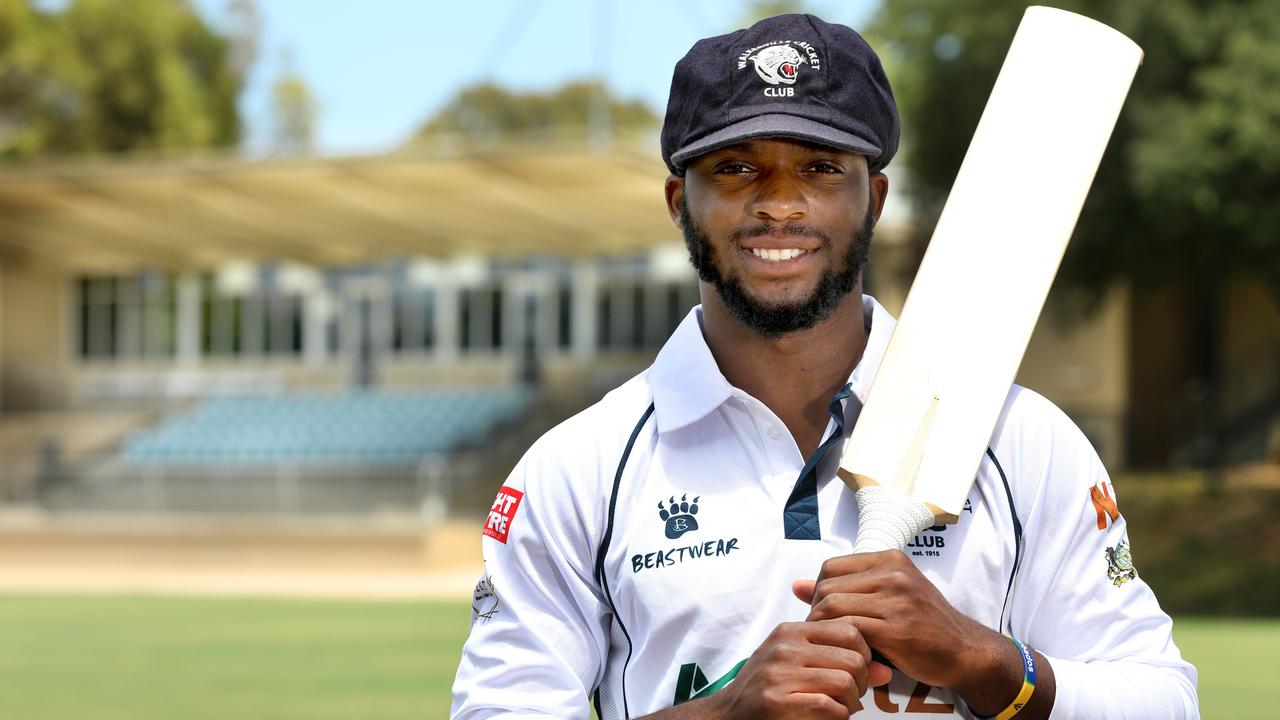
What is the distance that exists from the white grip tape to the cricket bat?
16 cm

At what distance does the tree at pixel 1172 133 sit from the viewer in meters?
19.1

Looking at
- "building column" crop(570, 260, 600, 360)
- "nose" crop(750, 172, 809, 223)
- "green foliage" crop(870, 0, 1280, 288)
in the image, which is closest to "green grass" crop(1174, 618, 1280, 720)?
"green foliage" crop(870, 0, 1280, 288)

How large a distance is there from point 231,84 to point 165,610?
123 feet

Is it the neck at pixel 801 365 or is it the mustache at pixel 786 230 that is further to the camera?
the neck at pixel 801 365

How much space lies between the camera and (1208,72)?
65.0 ft

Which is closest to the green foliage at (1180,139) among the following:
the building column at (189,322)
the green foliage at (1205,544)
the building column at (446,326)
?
the green foliage at (1205,544)

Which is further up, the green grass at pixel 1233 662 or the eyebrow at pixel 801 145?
the eyebrow at pixel 801 145

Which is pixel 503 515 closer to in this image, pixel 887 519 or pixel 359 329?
pixel 887 519

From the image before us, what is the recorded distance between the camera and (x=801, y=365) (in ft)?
7.77

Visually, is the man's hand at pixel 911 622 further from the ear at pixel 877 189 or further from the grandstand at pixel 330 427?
the grandstand at pixel 330 427

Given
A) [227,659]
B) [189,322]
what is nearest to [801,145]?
[227,659]

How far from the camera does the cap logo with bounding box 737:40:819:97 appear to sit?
7.11 feet

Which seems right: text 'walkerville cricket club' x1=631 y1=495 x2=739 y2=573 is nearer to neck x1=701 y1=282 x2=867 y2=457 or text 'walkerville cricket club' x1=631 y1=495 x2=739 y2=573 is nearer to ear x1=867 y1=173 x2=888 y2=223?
neck x1=701 y1=282 x2=867 y2=457

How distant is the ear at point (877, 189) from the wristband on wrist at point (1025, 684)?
2.17ft
